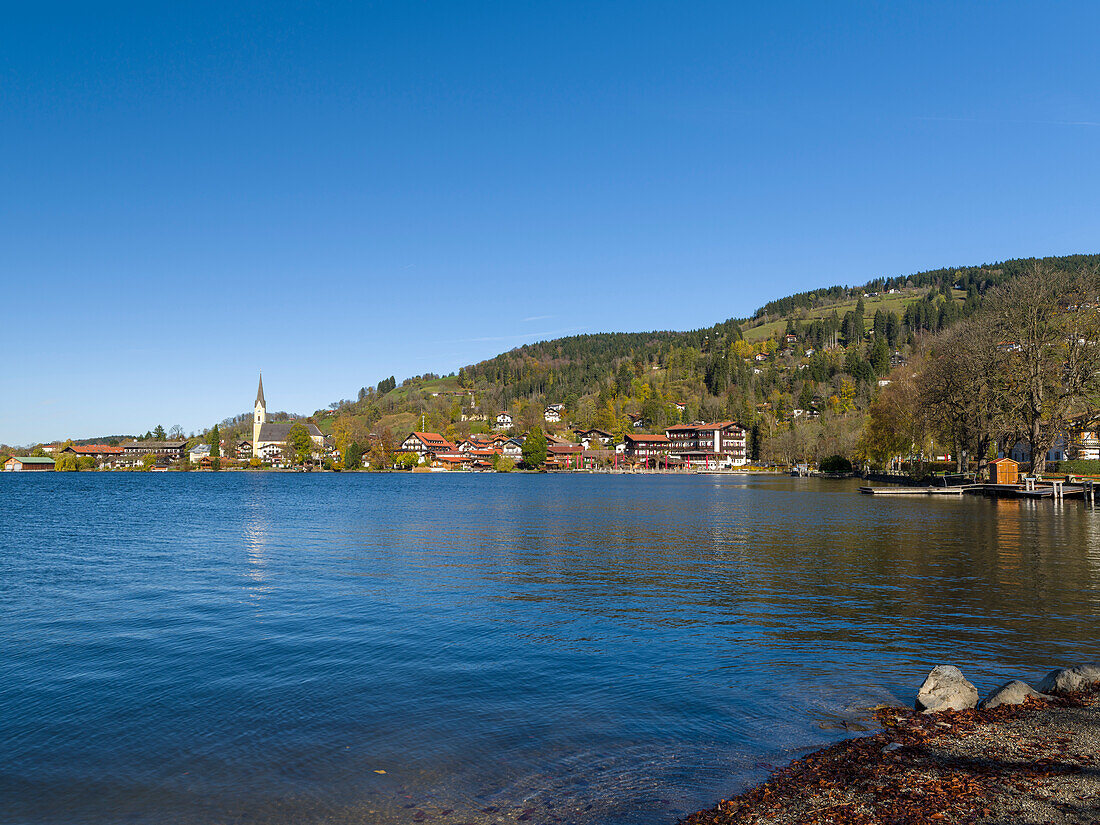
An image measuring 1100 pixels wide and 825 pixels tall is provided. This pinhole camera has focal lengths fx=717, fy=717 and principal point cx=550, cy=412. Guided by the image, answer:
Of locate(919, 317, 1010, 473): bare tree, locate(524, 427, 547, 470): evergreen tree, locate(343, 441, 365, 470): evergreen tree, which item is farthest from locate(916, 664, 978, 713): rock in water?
locate(343, 441, 365, 470): evergreen tree

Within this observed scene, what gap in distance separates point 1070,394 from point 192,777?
76.4m

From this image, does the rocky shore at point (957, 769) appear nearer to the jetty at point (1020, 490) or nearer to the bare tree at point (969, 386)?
the jetty at point (1020, 490)

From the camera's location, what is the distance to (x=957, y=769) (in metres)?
8.84

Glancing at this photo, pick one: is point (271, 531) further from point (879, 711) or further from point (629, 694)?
point (879, 711)

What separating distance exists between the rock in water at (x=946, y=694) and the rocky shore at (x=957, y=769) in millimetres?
16

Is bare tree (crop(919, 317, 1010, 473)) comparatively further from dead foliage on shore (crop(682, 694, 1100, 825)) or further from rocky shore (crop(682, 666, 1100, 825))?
dead foliage on shore (crop(682, 694, 1100, 825))

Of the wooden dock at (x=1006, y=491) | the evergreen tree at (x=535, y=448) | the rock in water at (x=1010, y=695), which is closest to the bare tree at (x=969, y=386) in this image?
the wooden dock at (x=1006, y=491)

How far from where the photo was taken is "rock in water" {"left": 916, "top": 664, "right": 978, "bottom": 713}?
11398 mm

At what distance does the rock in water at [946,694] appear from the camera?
1140 cm

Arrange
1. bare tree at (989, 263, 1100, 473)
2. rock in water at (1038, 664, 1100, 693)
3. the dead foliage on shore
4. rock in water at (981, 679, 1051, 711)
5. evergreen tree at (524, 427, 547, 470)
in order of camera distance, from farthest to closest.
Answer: evergreen tree at (524, 427, 547, 470) → bare tree at (989, 263, 1100, 473) → rock in water at (1038, 664, 1100, 693) → rock in water at (981, 679, 1051, 711) → the dead foliage on shore

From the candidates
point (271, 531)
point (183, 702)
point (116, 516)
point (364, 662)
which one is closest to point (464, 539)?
point (271, 531)

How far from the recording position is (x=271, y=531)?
4391cm

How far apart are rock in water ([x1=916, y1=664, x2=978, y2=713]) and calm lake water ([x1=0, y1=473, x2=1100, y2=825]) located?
0.85 metres

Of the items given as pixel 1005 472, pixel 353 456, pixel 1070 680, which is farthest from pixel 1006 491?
pixel 353 456
